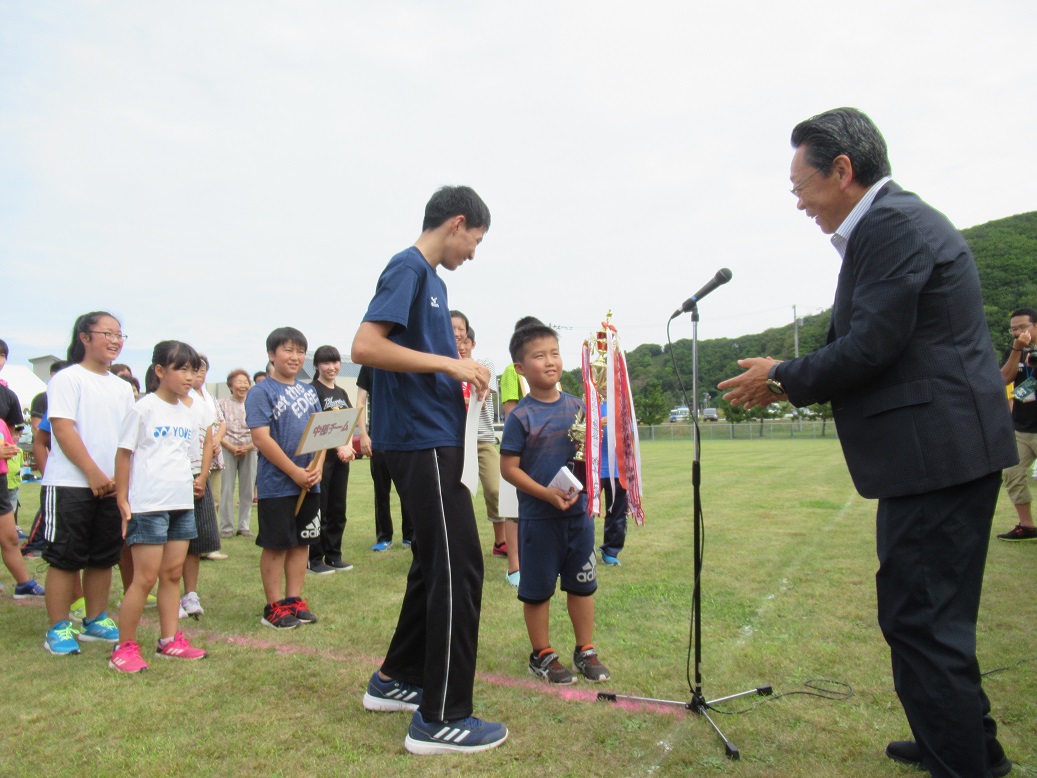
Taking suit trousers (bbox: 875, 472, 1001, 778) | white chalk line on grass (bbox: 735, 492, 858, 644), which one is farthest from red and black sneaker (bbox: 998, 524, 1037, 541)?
suit trousers (bbox: 875, 472, 1001, 778)

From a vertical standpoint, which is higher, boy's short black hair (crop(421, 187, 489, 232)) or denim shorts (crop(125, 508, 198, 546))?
boy's short black hair (crop(421, 187, 489, 232))

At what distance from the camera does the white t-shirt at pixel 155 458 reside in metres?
3.83

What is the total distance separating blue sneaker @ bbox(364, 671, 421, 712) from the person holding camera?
6.30 metres

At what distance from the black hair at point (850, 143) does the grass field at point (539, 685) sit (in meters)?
2.08

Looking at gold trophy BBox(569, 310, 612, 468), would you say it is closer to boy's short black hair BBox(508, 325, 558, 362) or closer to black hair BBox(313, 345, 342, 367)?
boy's short black hair BBox(508, 325, 558, 362)

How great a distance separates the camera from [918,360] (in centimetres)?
217

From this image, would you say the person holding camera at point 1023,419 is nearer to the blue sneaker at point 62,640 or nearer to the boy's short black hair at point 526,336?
the boy's short black hair at point 526,336

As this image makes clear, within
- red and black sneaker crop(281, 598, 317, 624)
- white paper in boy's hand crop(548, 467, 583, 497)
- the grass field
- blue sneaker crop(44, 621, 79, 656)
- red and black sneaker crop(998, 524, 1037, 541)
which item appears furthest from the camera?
red and black sneaker crop(998, 524, 1037, 541)

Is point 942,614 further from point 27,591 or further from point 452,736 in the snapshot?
point 27,591

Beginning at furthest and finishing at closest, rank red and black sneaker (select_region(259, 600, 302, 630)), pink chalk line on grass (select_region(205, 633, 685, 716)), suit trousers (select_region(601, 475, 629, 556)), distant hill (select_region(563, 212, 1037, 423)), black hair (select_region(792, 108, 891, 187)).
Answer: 1. distant hill (select_region(563, 212, 1037, 423))
2. suit trousers (select_region(601, 475, 629, 556))
3. red and black sneaker (select_region(259, 600, 302, 630))
4. pink chalk line on grass (select_region(205, 633, 685, 716))
5. black hair (select_region(792, 108, 891, 187))

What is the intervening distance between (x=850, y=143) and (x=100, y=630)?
4718mm

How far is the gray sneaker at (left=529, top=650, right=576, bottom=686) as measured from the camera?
337 centimetres

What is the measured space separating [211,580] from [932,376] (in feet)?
→ 18.4

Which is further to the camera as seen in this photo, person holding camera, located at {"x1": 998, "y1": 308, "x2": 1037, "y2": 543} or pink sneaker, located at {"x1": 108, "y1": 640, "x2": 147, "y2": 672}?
person holding camera, located at {"x1": 998, "y1": 308, "x2": 1037, "y2": 543}
